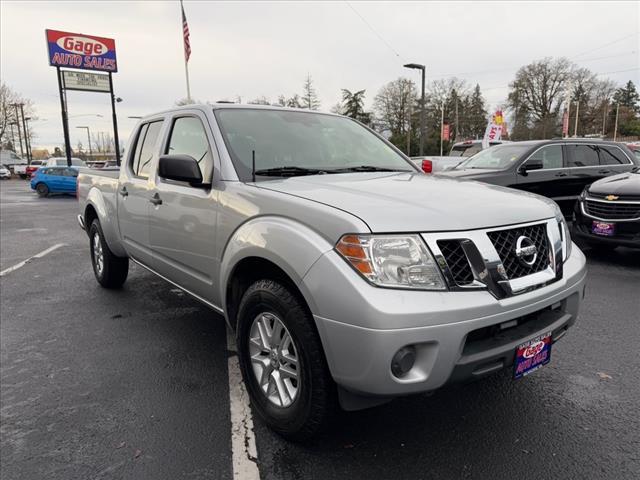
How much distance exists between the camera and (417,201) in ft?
7.52

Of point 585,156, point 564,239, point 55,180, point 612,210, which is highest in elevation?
point 585,156

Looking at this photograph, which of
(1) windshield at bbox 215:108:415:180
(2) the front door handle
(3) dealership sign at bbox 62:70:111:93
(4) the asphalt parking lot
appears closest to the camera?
(4) the asphalt parking lot

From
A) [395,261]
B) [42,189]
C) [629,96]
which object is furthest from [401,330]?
[629,96]

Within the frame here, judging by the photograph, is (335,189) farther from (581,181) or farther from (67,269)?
(581,181)

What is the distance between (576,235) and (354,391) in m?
5.85

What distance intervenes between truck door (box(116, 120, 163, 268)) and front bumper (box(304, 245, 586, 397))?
2313 millimetres

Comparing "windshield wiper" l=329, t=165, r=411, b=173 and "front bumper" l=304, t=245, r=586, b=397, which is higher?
"windshield wiper" l=329, t=165, r=411, b=173

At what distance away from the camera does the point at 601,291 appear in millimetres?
5016

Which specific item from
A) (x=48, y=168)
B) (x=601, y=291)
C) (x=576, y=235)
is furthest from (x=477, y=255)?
(x=48, y=168)

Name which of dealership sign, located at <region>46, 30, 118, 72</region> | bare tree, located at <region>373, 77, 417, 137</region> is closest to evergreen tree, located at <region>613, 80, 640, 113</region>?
bare tree, located at <region>373, 77, 417, 137</region>

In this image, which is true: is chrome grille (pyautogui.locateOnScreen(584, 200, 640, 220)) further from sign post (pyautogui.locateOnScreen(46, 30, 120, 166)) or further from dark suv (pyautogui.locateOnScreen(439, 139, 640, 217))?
sign post (pyautogui.locateOnScreen(46, 30, 120, 166))

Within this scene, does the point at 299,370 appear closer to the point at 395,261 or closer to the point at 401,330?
the point at 401,330

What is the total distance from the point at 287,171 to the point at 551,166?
22.6ft

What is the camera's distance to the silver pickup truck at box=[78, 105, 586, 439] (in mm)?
1949
